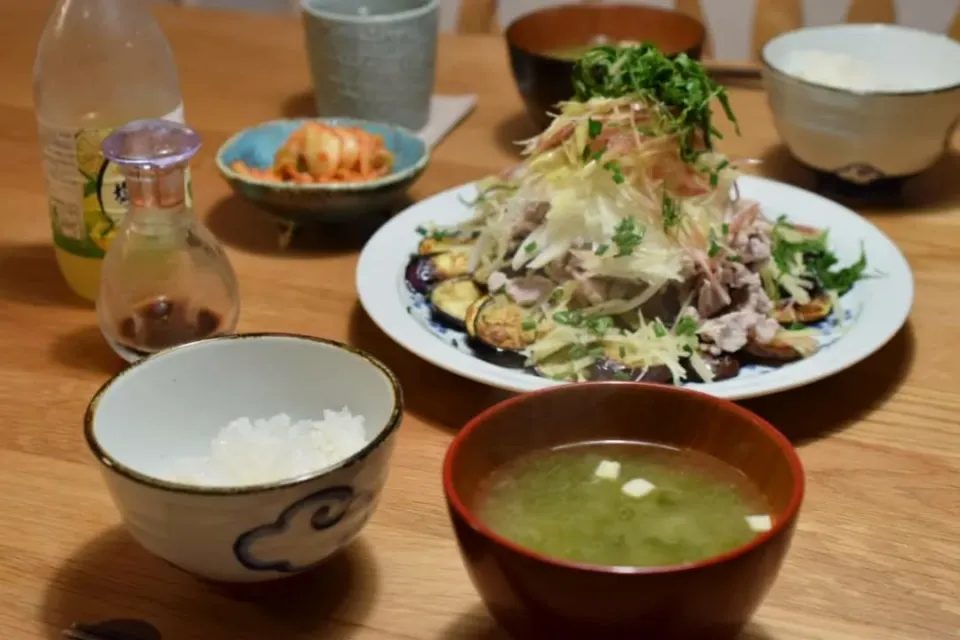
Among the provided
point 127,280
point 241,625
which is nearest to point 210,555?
point 241,625

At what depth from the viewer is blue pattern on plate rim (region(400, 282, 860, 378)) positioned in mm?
1106

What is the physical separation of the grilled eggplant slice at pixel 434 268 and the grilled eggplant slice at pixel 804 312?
352 mm

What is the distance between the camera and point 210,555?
74cm

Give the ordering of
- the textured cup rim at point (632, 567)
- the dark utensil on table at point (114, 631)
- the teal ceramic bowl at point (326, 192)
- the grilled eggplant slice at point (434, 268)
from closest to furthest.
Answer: the textured cup rim at point (632, 567) < the dark utensil on table at point (114, 631) < the grilled eggplant slice at point (434, 268) < the teal ceramic bowl at point (326, 192)

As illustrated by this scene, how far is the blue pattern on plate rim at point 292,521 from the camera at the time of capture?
73 centimetres

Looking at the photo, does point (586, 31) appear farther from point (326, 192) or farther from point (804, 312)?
point (804, 312)

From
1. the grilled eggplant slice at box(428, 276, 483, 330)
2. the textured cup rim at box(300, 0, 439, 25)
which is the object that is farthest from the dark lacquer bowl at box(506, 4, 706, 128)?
the grilled eggplant slice at box(428, 276, 483, 330)

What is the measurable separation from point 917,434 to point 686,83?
0.44 m

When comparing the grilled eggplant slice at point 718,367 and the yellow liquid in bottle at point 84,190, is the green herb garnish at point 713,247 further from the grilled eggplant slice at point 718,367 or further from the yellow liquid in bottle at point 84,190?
the yellow liquid in bottle at point 84,190

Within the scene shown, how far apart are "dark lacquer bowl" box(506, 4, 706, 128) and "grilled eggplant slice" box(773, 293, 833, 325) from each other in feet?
2.05

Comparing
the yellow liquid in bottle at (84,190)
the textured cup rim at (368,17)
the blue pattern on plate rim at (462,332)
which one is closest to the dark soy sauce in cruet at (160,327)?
the yellow liquid in bottle at (84,190)

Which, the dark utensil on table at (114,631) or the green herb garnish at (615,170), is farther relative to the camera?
the green herb garnish at (615,170)

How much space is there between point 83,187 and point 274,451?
0.53 metres

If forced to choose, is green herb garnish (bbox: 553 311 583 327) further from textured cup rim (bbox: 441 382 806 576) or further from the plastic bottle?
the plastic bottle
